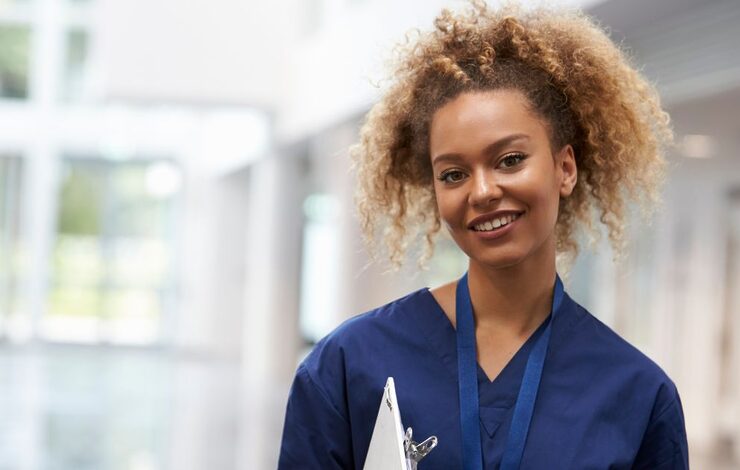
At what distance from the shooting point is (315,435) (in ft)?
5.84

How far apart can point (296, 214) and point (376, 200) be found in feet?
44.2

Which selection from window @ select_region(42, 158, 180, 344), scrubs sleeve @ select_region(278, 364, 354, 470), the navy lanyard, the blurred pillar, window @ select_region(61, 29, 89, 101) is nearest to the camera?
the navy lanyard

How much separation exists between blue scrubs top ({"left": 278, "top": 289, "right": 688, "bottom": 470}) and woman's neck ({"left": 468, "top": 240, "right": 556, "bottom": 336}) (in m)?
0.03

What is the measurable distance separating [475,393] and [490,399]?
0.11 feet

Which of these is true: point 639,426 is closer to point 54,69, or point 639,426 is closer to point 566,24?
point 566,24

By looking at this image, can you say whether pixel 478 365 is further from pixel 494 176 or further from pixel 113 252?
pixel 113 252

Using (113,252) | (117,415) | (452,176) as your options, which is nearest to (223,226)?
(113,252)

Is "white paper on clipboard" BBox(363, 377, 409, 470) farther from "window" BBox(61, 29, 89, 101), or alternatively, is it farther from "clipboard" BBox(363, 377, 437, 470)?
"window" BBox(61, 29, 89, 101)

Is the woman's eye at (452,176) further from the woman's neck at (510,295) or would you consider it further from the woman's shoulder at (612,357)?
the woman's shoulder at (612,357)

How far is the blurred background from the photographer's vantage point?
8.55m

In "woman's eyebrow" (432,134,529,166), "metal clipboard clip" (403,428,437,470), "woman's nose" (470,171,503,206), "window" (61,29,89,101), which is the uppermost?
"window" (61,29,89,101)

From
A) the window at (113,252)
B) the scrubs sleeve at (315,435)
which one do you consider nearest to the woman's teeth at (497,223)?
the scrubs sleeve at (315,435)

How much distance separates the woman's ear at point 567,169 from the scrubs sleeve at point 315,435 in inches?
18.3

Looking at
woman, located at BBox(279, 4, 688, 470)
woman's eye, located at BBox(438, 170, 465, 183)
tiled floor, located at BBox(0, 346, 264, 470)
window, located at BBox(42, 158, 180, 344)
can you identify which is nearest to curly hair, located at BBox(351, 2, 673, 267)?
woman, located at BBox(279, 4, 688, 470)
